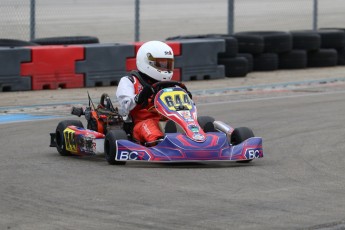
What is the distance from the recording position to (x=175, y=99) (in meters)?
9.73

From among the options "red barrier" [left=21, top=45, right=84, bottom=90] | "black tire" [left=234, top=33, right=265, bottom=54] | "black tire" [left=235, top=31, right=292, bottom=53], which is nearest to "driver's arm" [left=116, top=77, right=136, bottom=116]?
"red barrier" [left=21, top=45, right=84, bottom=90]

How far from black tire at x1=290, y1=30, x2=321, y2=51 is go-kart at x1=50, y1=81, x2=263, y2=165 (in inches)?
402

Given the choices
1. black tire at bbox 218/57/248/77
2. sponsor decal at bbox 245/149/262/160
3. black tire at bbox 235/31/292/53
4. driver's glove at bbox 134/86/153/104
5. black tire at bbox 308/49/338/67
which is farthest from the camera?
black tire at bbox 308/49/338/67

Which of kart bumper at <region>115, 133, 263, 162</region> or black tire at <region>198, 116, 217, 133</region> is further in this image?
black tire at <region>198, 116, 217, 133</region>

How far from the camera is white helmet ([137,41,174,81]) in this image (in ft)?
33.4

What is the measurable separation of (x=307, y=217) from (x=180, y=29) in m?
22.4

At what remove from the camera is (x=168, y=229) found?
21.5 ft

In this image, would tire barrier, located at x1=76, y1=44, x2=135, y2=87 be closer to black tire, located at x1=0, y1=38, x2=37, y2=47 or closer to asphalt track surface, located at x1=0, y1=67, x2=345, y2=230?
black tire, located at x1=0, y1=38, x2=37, y2=47

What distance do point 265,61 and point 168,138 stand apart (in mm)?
10775

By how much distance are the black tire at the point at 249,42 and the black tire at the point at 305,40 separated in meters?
1.13

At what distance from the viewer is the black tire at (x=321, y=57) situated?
20844mm

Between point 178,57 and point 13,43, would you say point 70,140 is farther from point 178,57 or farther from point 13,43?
point 178,57

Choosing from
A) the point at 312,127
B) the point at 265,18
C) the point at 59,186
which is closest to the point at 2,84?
the point at 312,127

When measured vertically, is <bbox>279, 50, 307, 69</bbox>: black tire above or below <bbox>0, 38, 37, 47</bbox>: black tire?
below
